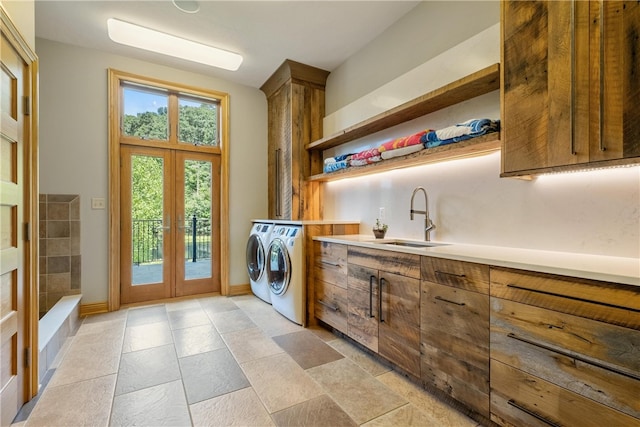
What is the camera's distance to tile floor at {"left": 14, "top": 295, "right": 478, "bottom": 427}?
156 centimetres

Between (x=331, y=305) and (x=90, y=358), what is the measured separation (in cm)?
187

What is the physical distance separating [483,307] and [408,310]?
493mm

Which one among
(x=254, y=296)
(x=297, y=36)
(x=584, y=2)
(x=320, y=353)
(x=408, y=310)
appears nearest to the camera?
(x=584, y=2)

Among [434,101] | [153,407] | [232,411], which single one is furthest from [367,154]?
[153,407]

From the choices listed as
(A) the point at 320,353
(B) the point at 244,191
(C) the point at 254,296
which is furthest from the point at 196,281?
(A) the point at 320,353

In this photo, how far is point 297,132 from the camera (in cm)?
357

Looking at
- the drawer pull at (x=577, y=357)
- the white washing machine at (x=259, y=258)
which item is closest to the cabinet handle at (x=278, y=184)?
the white washing machine at (x=259, y=258)

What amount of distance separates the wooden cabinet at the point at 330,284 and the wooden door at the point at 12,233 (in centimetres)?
200

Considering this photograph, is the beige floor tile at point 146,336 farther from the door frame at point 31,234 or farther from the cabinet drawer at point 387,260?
the cabinet drawer at point 387,260

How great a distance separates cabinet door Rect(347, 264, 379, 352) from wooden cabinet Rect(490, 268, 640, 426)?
83 cm

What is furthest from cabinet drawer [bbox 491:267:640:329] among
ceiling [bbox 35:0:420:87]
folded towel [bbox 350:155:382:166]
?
ceiling [bbox 35:0:420:87]

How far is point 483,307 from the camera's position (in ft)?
4.76

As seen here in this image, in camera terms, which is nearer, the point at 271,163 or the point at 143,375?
the point at 143,375

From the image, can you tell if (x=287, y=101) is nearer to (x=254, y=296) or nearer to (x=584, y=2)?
(x=254, y=296)
